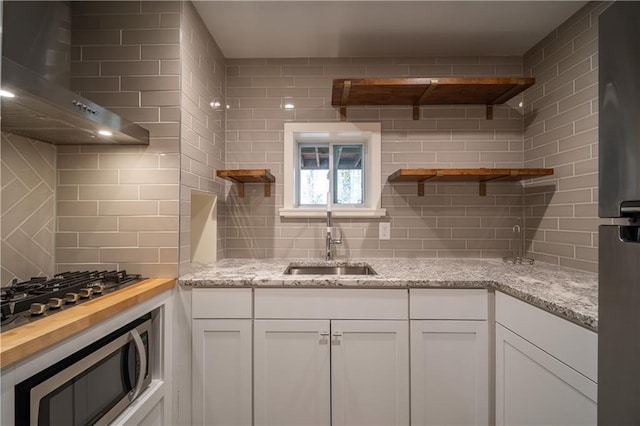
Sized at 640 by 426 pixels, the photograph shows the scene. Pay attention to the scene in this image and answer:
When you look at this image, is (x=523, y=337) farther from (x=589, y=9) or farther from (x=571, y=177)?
(x=589, y=9)

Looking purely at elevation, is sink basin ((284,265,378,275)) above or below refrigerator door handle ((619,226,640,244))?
below

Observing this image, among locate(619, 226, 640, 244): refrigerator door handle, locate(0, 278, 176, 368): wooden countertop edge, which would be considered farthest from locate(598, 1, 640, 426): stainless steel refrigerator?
locate(0, 278, 176, 368): wooden countertop edge

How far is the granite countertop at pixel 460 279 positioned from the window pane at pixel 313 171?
60cm

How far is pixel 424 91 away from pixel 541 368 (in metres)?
1.57

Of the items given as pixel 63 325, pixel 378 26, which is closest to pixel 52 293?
pixel 63 325

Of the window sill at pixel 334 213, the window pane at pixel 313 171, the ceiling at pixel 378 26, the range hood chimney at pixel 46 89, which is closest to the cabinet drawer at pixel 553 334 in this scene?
the window sill at pixel 334 213

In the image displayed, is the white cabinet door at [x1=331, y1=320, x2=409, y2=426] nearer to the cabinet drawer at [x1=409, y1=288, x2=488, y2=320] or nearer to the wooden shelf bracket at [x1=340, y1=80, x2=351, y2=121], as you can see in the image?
the cabinet drawer at [x1=409, y1=288, x2=488, y2=320]

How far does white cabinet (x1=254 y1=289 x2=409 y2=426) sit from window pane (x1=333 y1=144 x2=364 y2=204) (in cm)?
95

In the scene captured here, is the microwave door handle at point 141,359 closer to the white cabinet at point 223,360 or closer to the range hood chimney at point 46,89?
the white cabinet at point 223,360

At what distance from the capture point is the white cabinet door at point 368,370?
157 centimetres

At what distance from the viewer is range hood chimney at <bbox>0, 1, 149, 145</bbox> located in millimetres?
927

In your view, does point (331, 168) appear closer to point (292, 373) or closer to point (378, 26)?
point (378, 26)

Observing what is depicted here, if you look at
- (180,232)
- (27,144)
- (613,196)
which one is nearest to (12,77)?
(27,144)

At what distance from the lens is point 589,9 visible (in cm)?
167
